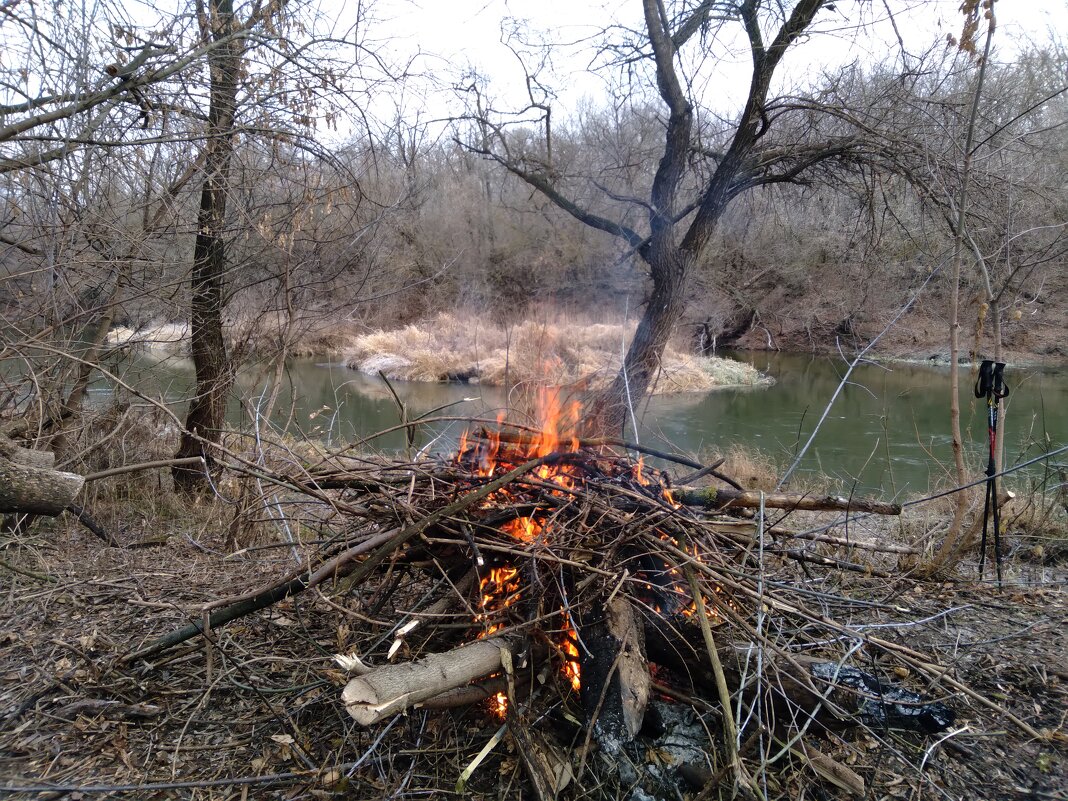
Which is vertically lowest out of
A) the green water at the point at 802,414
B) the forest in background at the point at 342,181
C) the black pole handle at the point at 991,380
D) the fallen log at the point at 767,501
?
the green water at the point at 802,414

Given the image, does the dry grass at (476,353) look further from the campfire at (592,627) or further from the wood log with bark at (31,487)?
the wood log with bark at (31,487)

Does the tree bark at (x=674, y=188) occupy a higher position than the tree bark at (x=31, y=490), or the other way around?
the tree bark at (x=674, y=188)

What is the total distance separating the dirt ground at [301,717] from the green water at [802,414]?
413 cm

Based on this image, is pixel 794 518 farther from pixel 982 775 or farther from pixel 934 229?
pixel 982 775

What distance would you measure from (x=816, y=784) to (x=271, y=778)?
181 cm

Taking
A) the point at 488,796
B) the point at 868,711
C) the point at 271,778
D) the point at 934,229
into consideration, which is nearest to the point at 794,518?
the point at 934,229

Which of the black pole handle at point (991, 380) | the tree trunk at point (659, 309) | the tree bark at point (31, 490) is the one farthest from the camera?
the tree trunk at point (659, 309)

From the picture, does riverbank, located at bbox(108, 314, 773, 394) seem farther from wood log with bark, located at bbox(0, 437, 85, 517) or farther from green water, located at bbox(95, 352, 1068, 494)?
wood log with bark, located at bbox(0, 437, 85, 517)

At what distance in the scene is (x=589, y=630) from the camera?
2504 millimetres

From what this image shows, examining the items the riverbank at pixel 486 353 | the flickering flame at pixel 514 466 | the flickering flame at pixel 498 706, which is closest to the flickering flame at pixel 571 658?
the flickering flame at pixel 514 466

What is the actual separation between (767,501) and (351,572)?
1980mm

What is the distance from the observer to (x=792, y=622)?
2.89 m

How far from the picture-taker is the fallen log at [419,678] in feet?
6.38

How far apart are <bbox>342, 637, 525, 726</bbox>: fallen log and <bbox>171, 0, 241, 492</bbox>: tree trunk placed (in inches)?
120
